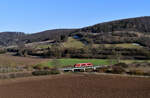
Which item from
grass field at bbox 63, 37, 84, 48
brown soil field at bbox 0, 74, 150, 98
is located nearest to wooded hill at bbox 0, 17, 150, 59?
grass field at bbox 63, 37, 84, 48

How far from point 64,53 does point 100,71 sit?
3720 cm

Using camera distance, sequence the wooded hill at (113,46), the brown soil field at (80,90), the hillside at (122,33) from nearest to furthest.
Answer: the brown soil field at (80,90), the wooded hill at (113,46), the hillside at (122,33)

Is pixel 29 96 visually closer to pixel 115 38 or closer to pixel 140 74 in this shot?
pixel 140 74

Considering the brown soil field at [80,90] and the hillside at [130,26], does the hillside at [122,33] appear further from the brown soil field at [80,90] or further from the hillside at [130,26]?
the brown soil field at [80,90]

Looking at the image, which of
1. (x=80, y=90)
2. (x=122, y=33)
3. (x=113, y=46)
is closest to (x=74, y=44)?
(x=113, y=46)

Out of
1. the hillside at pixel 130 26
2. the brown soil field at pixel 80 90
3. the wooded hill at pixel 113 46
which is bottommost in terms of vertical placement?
the brown soil field at pixel 80 90

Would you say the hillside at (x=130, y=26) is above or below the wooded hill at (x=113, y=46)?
above

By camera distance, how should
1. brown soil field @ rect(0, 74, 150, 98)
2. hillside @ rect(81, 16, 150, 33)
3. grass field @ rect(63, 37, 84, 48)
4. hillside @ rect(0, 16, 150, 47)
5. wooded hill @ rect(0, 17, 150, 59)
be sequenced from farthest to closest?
1. hillside @ rect(81, 16, 150, 33)
2. hillside @ rect(0, 16, 150, 47)
3. grass field @ rect(63, 37, 84, 48)
4. wooded hill @ rect(0, 17, 150, 59)
5. brown soil field @ rect(0, 74, 150, 98)

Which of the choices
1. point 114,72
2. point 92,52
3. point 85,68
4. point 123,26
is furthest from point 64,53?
point 123,26

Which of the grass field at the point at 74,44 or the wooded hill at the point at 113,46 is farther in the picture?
the grass field at the point at 74,44

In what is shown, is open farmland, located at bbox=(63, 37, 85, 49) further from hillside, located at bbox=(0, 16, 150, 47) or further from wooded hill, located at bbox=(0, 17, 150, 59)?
hillside, located at bbox=(0, 16, 150, 47)

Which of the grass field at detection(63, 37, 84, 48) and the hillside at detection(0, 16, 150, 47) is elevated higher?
the hillside at detection(0, 16, 150, 47)

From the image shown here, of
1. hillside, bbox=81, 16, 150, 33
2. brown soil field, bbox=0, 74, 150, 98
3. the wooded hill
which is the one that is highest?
hillside, bbox=81, 16, 150, 33

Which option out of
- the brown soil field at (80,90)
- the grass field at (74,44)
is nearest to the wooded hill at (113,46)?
the grass field at (74,44)
